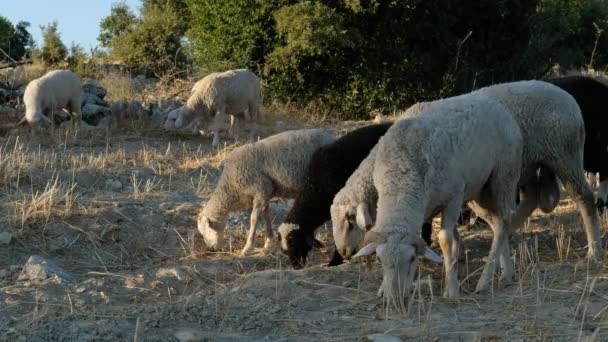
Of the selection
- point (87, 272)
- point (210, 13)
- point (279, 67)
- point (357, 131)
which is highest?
point (210, 13)

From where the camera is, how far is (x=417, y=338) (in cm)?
522

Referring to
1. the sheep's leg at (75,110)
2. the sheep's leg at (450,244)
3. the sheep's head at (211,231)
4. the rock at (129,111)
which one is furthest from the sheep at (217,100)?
the sheep's leg at (450,244)

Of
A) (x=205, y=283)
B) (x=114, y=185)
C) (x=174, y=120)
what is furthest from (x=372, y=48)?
(x=205, y=283)

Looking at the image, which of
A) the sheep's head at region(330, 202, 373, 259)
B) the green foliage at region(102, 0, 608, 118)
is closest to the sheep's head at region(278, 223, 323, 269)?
the sheep's head at region(330, 202, 373, 259)

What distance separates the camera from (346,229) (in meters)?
7.16

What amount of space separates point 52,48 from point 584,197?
21.5 m

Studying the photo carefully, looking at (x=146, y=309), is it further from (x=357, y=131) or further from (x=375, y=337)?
(x=357, y=131)

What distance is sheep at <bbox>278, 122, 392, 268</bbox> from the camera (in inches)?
324

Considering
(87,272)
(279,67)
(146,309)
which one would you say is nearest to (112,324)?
(146,309)

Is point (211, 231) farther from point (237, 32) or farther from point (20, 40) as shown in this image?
point (20, 40)

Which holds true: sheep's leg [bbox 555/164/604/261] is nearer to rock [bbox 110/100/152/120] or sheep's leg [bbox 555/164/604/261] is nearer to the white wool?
the white wool

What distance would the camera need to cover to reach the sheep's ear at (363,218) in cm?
670

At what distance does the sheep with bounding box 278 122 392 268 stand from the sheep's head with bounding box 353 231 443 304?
243 centimetres

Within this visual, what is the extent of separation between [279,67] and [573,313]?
15838mm
